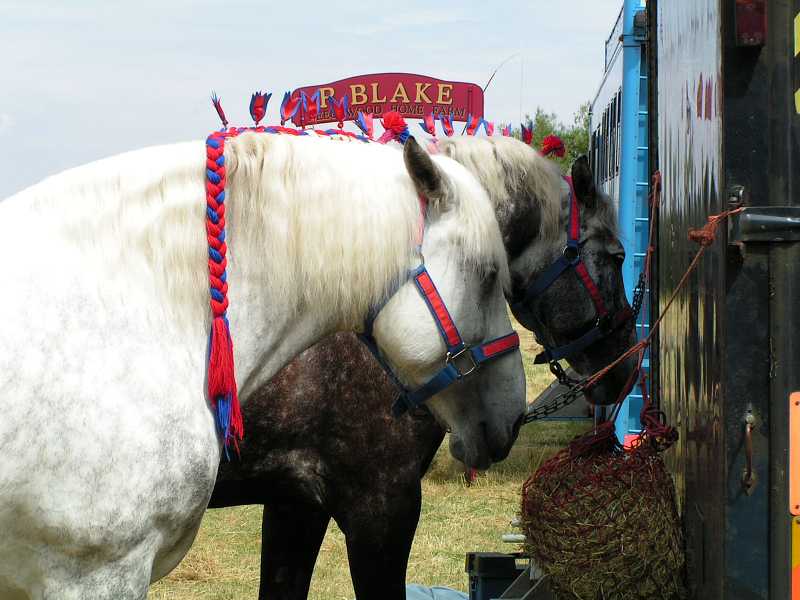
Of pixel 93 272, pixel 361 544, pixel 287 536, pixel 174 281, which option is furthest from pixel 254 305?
pixel 287 536

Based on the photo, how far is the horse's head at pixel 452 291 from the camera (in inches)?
89.4

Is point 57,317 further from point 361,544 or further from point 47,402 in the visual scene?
point 361,544

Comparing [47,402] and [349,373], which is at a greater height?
[47,402]

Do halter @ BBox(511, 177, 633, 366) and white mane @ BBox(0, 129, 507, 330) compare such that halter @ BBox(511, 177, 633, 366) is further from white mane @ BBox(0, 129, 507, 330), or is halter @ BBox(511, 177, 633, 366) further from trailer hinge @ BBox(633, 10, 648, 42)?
trailer hinge @ BBox(633, 10, 648, 42)

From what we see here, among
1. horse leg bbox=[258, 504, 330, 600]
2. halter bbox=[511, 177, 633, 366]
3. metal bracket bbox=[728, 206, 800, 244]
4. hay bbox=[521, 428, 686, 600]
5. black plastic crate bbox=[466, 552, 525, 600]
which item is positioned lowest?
black plastic crate bbox=[466, 552, 525, 600]

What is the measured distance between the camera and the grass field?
5.04 meters

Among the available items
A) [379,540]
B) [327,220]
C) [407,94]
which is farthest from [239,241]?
[407,94]

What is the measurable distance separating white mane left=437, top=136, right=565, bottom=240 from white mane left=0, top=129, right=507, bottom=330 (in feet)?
2.76

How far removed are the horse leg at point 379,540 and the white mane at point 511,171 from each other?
1070 millimetres

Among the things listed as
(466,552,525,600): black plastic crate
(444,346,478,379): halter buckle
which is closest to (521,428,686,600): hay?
(444,346,478,379): halter buckle

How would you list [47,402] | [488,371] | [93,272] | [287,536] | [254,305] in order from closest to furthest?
1. [47,402]
2. [93,272]
3. [254,305]
4. [488,371]
5. [287,536]

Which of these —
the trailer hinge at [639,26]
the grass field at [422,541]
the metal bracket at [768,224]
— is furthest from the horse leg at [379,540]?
the trailer hinge at [639,26]

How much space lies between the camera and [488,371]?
2463mm

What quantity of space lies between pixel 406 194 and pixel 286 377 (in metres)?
1.23
